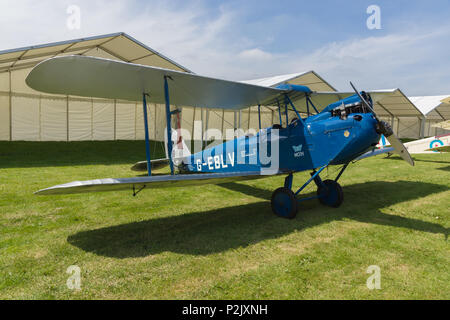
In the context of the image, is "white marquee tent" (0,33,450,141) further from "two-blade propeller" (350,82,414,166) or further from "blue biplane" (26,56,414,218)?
"two-blade propeller" (350,82,414,166)

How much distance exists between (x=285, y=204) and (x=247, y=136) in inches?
74.9

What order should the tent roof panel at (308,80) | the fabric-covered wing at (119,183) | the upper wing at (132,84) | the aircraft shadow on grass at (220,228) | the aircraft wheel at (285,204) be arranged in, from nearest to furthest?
the fabric-covered wing at (119,183), the aircraft shadow on grass at (220,228), the upper wing at (132,84), the aircraft wheel at (285,204), the tent roof panel at (308,80)

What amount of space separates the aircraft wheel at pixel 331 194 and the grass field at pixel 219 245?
0.25 m

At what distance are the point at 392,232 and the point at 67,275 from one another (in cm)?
452

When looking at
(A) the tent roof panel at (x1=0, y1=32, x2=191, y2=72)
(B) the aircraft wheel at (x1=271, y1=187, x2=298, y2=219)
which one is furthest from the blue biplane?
(A) the tent roof panel at (x1=0, y1=32, x2=191, y2=72)

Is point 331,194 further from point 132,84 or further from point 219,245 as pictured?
point 132,84

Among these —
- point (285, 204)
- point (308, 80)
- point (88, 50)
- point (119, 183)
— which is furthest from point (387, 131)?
point (308, 80)

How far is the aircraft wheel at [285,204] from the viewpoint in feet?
16.3

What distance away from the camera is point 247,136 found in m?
6.29

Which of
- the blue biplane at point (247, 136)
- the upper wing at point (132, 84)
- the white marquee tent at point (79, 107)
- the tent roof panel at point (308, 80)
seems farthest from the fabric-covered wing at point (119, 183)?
the tent roof panel at point (308, 80)

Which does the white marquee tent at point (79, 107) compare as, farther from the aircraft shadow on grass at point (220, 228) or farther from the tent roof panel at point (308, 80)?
the aircraft shadow on grass at point (220, 228)
